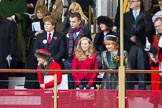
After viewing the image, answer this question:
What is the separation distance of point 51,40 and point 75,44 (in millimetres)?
439

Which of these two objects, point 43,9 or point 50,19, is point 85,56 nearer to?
point 50,19

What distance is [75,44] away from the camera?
592 inches

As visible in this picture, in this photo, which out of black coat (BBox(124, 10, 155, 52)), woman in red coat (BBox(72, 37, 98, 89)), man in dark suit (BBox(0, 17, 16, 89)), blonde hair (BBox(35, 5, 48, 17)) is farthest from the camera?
blonde hair (BBox(35, 5, 48, 17))

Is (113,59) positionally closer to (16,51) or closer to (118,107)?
(118,107)

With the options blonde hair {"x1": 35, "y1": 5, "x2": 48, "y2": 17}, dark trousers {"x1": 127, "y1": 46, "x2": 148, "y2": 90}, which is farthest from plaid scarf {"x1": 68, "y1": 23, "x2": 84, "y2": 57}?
dark trousers {"x1": 127, "y1": 46, "x2": 148, "y2": 90}

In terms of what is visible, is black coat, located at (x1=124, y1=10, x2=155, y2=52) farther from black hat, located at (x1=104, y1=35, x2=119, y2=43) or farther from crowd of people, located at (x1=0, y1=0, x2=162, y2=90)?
black hat, located at (x1=104, y1=35, x2=119, y2=43)

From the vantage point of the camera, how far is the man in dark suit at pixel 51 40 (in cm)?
1498

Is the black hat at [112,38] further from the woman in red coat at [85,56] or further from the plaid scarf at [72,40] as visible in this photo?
the plaid scarf at [72,40]

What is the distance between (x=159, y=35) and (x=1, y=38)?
297 cm

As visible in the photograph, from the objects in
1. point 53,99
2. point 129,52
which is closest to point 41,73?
point 53,99

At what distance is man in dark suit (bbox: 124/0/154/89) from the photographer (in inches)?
568

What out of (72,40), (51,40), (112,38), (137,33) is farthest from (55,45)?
(137,33)

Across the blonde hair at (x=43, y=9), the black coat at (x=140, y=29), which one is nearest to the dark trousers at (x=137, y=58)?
the black coat at (x=140, y=29)

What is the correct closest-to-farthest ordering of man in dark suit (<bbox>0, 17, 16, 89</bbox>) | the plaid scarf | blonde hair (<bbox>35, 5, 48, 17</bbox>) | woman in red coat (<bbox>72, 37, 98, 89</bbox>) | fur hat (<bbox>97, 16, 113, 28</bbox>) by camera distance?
1. woman in red coat (<bbox>72, 37, 98, 89</bbox>)
2. the plaid scarf
3. fur hat (<bbox>97, 16, 113, 28</bbox>)
4. man in dark suit (<bbox>0, 17, 16, 89</bbox>)
5. blonde hair (<bbox>35, 5, 48, 17</bbox>)
